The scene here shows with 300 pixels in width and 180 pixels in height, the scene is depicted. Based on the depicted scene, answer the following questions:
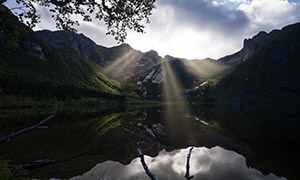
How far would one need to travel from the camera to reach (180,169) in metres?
12.7

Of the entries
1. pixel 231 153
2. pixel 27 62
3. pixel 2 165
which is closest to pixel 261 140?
pixel 231 153

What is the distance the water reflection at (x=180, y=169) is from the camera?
447 inches

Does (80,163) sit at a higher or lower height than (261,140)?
higher

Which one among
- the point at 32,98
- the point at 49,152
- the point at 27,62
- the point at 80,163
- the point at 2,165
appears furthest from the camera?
the point at 27,62

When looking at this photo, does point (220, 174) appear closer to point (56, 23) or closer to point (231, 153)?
point (231, 153)

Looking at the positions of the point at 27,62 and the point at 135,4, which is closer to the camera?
the point at 135,4

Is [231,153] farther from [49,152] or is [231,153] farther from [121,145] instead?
[49,152]

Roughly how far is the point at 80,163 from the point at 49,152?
542 cm

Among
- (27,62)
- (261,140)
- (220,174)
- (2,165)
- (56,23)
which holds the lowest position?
(261,140)

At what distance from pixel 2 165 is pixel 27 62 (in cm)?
24574

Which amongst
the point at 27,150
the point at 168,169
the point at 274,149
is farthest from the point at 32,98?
the point at 274,149

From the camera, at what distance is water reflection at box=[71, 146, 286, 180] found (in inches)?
447

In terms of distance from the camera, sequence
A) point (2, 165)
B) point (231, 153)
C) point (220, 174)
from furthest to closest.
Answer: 1. point (231, 153)
2. point (220, 174)
3. point (2, 165)

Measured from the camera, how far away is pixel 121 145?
67.9 ft
